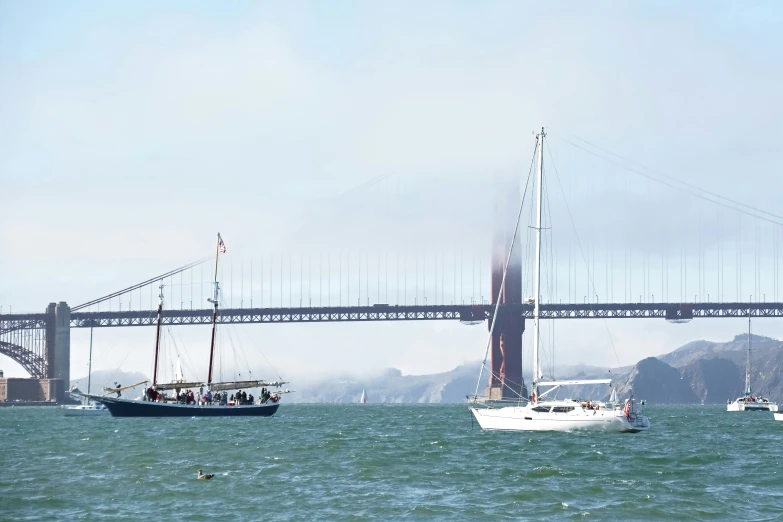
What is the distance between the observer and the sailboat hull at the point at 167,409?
95.2 m

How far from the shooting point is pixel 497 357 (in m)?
198

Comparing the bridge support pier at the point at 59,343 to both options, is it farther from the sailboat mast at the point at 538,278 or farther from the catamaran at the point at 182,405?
the sailboat mast at the point at 538,278

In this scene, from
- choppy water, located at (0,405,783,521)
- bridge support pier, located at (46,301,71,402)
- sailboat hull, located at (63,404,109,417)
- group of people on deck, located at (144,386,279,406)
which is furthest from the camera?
bridge support pier, located at (46,301,71,402)

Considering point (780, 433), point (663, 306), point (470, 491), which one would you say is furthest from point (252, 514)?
point (663, 306)

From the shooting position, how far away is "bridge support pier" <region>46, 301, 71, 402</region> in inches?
6885

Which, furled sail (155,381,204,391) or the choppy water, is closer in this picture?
the choppy water

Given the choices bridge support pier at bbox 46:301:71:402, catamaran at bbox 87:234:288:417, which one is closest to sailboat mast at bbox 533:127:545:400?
catamaran at bbox 87:234:288:417

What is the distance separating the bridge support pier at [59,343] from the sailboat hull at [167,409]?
80.0 meters

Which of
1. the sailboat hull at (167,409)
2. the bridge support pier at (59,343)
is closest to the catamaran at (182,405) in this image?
the sailboat hull at (167,409)

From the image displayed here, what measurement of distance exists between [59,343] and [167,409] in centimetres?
8763

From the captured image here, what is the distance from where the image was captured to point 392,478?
41.2 meters

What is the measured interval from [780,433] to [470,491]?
151 feet

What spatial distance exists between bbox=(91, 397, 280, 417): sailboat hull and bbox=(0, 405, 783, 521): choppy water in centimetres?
3112

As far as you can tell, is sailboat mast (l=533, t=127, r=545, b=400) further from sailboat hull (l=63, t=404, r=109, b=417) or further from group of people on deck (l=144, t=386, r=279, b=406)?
sailboat hull (l=63, t=404, r=109, b=417)
